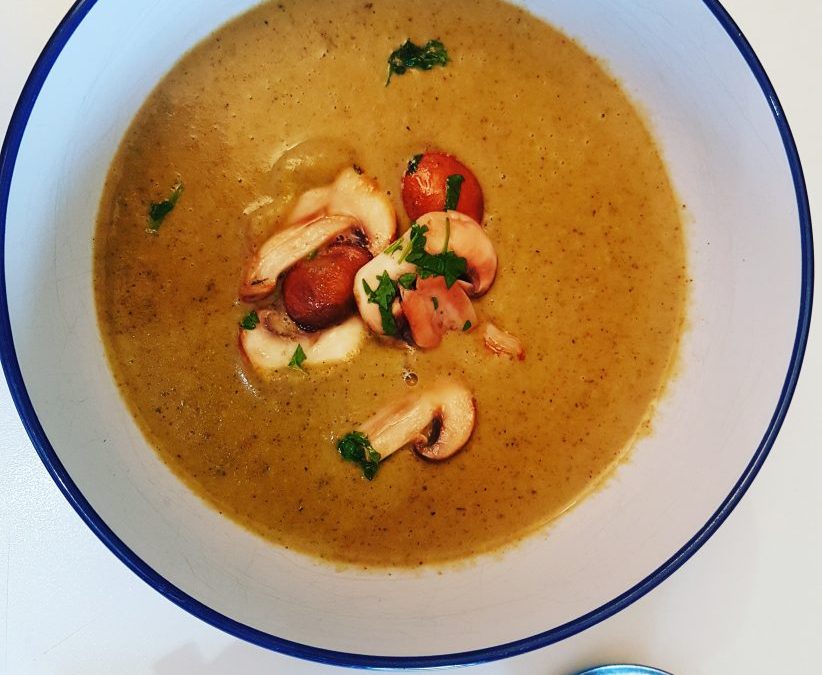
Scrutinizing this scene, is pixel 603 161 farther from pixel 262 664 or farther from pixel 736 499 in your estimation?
pixel 262 664

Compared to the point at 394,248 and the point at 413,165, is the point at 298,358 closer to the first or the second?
the point at 394,248

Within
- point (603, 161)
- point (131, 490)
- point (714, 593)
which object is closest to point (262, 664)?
point (131, 490)

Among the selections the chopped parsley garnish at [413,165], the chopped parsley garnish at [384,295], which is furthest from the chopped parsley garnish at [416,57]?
the chopped parsley garnish at [384,295]

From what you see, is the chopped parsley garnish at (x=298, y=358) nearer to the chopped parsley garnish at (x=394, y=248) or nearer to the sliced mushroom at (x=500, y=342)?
the chopped parsley garnish at (x=394, y=248)

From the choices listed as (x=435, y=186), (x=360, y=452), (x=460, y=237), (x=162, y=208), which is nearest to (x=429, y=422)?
(x=360, y=452)

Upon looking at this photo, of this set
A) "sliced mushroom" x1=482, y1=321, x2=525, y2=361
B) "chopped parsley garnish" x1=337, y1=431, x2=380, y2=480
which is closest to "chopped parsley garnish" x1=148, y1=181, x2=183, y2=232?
"chopped parsley garnish" x1=337, y1=431, x2=380, y2=480
